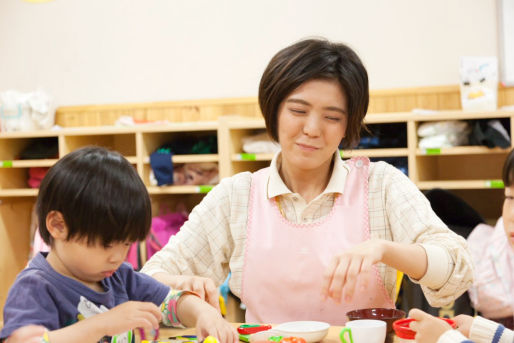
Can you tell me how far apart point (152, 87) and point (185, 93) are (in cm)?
26

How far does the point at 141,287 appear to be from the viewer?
1480 mm

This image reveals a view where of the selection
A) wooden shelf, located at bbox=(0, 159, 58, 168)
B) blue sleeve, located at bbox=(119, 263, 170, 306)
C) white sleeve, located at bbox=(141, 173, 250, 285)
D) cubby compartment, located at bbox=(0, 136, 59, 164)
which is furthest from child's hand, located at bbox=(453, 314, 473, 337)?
cubby compartment, located at bbox=(0, 136, 59, 164)

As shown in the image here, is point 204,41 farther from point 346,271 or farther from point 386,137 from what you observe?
point 346,271

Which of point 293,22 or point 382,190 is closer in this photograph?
point 382,190

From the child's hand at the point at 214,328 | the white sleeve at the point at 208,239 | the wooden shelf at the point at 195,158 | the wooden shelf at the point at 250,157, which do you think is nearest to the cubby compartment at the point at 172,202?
the wooden shelf at the point at 195,158

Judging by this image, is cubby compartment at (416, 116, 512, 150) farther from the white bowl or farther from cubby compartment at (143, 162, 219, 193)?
the white bowl

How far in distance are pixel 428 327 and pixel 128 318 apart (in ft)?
1.88

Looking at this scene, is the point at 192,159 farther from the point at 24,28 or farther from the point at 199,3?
the point at 24,28

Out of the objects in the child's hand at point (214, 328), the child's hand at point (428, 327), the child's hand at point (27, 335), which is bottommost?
the child's hand at point (214, 328)

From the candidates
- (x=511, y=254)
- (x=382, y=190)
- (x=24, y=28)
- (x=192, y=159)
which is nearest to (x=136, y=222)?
(x=382, y=190)

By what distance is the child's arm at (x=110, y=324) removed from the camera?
116cm

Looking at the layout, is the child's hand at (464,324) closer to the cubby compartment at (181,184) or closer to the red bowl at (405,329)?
A: the red bowl at (405,329)

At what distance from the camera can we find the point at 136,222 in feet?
4.20

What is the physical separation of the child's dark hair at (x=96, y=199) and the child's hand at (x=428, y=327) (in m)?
0.57
